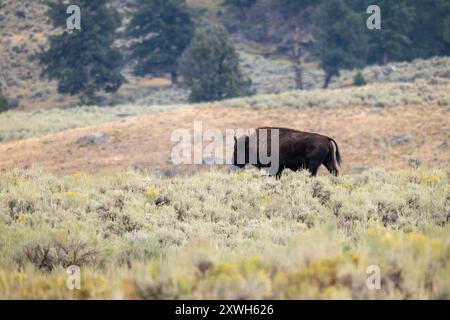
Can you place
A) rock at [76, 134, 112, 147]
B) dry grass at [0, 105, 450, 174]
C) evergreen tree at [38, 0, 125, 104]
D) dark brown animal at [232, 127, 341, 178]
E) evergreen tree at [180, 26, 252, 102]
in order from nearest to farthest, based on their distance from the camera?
1. dark brown animal at [232, 127, 341, 178]
2. dry grass at [0, 105, 450, 174]
3. rock at [76, 134, 112, 147]
4. evergreen tree at [180, 26, 252, 102]
5. evergreen tree at [38, 0, 125, 104]

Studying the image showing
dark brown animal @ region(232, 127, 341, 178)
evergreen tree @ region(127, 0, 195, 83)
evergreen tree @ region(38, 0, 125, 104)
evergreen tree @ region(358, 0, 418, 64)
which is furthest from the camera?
evergreen tree @ region(127, 0, 195, 83)

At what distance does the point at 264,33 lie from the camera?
6253 centimetres

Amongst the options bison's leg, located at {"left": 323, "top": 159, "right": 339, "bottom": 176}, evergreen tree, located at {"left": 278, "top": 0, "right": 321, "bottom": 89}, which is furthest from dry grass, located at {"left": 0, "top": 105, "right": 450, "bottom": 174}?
evergreen tree, located at {"left": 278, "top": 0, "right": 321, "bottom": 89}

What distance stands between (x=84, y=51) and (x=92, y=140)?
22675mm

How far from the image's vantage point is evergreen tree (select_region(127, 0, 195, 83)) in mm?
50750

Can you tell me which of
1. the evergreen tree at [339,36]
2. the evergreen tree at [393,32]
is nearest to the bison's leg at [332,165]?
the evergreen tree at [339,36]

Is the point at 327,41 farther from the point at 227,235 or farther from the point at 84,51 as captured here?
the point at 227,235

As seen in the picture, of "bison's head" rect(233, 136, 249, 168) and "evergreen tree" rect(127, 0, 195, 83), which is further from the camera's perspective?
"evergreen tree" rect(127, 0, 195, 83)

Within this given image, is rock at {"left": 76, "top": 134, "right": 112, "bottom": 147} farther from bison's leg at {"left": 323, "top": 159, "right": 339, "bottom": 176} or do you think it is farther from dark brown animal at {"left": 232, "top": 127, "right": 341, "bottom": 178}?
bison's leg at {"left": 323, "top": 159, "right": 339, "bottom": 176}

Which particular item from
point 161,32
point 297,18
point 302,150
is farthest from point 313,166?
point 161,32

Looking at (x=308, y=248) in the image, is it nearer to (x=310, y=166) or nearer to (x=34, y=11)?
(x=310, y=166)

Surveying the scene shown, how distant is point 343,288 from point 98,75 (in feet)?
146

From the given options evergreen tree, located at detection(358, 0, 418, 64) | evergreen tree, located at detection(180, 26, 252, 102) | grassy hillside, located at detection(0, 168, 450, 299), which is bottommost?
grassy hillside, located at detection(0, 168, 450, 299)

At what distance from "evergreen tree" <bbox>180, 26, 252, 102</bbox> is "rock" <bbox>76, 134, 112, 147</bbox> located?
15.1 m
